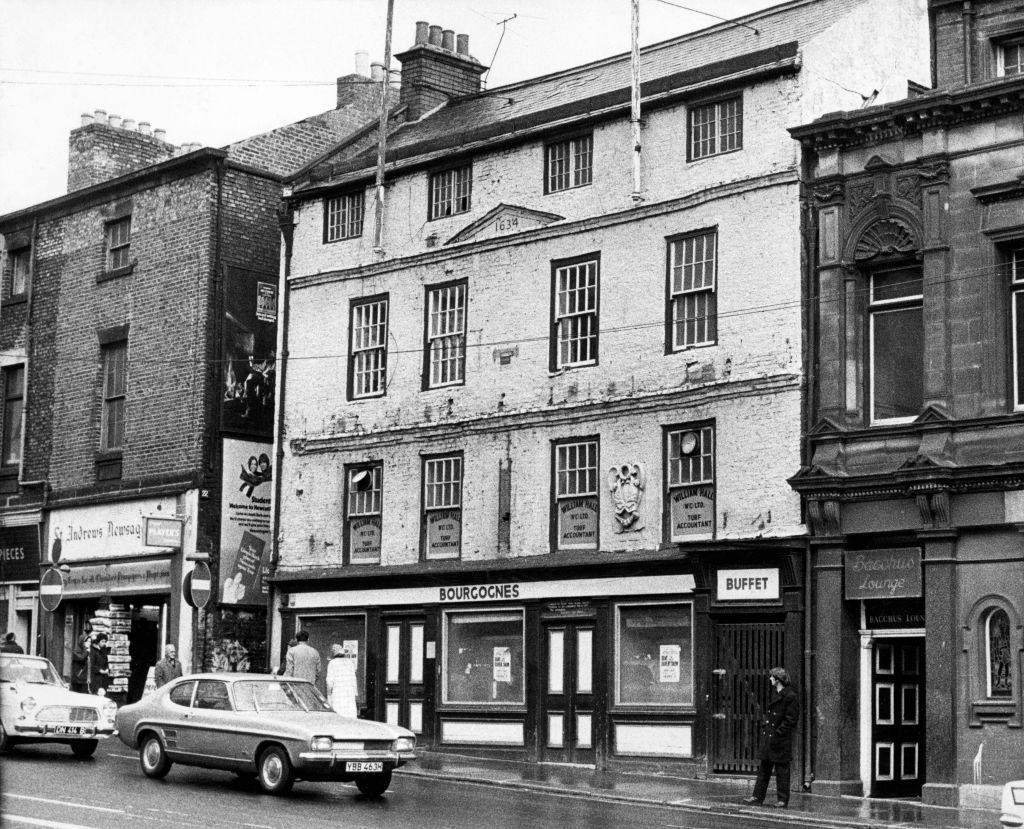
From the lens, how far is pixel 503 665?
26.5 metres

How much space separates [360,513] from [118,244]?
33.7 ft

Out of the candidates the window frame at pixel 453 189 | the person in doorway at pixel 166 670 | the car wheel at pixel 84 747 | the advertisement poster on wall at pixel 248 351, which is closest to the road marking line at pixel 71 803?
the car wheel at pixel 84 747

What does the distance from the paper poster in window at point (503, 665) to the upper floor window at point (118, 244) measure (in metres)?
13.7

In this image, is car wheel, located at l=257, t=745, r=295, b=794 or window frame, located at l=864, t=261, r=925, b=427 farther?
window frame, located at l=864, t=261, r=925, b=427

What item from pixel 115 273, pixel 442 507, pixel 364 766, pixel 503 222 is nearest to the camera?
pixel 364 766

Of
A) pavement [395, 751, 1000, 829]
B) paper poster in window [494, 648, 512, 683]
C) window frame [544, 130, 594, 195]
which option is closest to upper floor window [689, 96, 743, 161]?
window frame [544, 130, 594, 195]

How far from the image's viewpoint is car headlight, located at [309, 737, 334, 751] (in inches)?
675

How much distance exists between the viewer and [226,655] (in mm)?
31234

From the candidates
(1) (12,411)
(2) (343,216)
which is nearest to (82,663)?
(1) (12,411)

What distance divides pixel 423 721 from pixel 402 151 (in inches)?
421

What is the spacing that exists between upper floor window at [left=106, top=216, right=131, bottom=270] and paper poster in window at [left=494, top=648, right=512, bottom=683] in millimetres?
13673

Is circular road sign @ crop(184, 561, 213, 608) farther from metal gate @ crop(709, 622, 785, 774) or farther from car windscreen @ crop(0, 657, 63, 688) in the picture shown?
metal gate @ crop(709, 622, 785, 774)

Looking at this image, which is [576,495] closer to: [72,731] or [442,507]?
[442,507]

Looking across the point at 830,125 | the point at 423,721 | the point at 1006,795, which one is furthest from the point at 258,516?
the point at 1006,795
